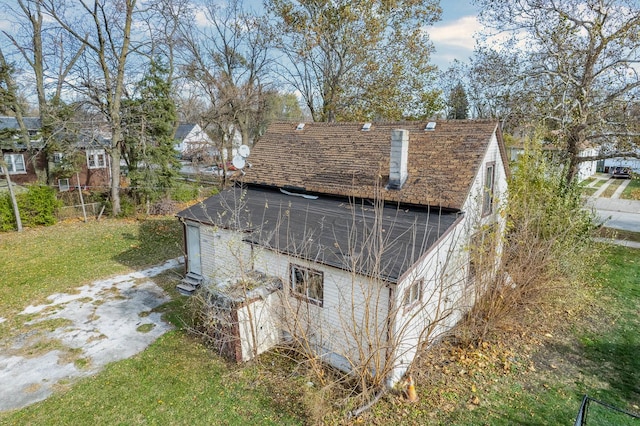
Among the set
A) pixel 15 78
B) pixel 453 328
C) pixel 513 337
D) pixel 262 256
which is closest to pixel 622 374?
pixel 513 337

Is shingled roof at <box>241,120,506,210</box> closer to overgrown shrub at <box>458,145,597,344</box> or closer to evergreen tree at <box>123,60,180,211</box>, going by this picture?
overgrown shrub at <box>458,145,597,344</box>

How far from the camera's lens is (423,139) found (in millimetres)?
13250

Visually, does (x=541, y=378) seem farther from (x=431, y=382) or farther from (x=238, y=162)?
(x=238, y=162)

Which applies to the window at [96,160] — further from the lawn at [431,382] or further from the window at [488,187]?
the window at [488,187]

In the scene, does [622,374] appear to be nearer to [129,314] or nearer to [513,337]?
[513,337]

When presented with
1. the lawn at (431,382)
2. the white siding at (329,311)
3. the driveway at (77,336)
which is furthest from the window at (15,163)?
the white siding at (329,311)

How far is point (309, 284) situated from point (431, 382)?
3.85 meters

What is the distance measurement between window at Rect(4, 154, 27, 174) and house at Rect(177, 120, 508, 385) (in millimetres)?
24859

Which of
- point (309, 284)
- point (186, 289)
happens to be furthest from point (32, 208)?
point (309, 284)

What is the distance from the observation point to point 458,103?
39031 millimetres

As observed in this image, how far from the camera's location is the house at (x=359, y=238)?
27.8ft

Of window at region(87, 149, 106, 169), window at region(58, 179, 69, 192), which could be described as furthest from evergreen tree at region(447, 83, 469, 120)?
window at region(58, 179, 69, 192)

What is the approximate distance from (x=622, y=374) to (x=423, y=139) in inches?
348

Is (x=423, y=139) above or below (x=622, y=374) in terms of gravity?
above
